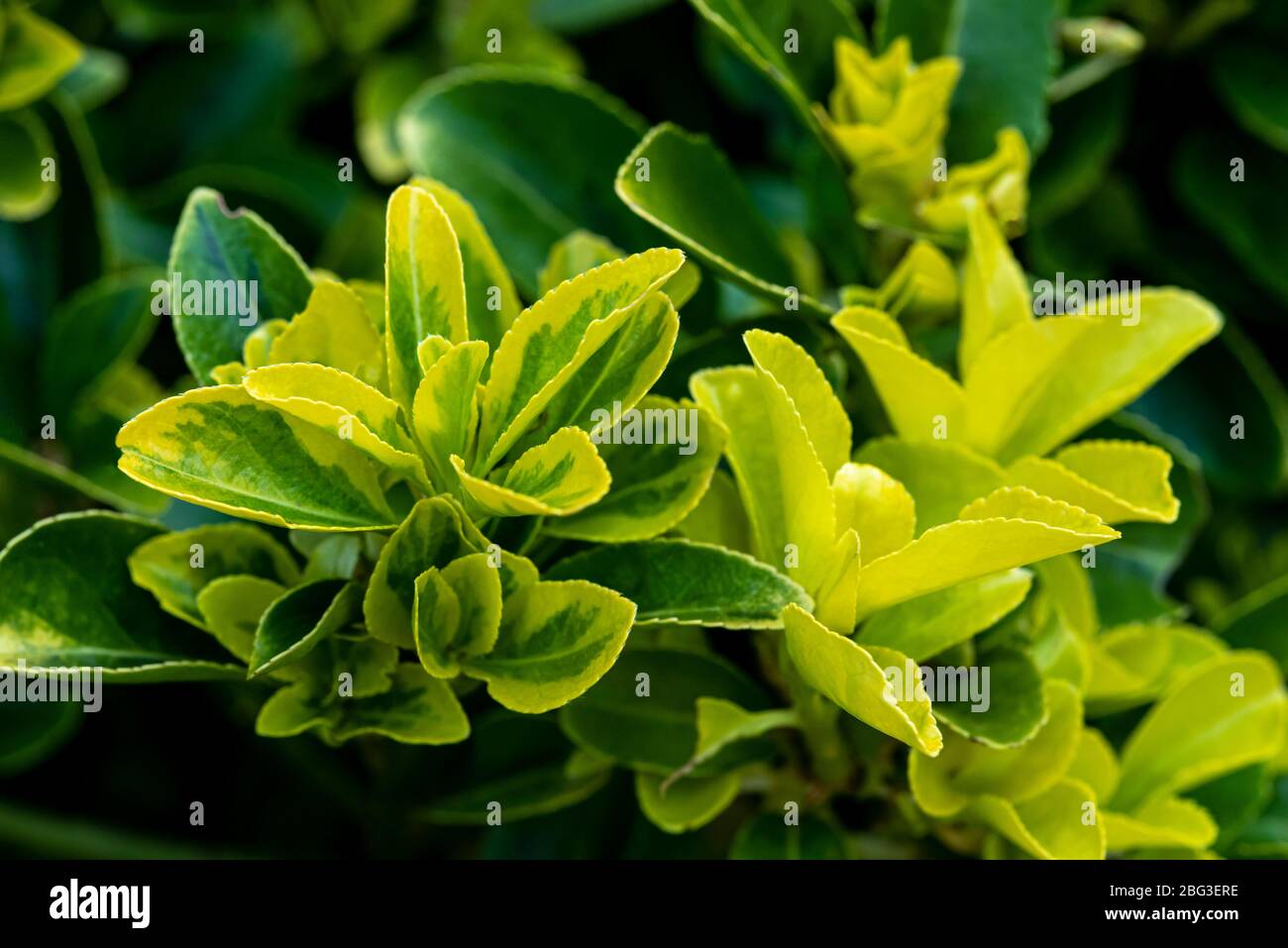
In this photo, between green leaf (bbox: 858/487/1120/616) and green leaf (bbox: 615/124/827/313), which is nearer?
green leaf (bbox: 858/487/1120/616)

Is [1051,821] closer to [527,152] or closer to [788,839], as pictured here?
[788,839]

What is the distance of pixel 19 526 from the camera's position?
1.09 metres

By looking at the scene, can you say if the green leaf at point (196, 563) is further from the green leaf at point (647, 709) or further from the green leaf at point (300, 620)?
the green leaf at point (647, 709)

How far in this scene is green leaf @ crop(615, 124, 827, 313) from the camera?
830 millimetres

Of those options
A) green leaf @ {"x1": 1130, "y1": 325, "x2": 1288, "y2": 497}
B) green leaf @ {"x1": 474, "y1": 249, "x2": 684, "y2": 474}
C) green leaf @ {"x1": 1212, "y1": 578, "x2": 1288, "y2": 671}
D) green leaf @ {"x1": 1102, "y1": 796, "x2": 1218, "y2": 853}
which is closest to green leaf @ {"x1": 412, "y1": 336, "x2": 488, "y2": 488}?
green leaf @ {"x1": 474, "y1": 249, "x2": 684, "y2": 474}

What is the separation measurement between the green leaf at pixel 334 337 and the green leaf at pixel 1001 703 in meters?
0.39

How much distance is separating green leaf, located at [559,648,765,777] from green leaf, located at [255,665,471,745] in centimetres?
12

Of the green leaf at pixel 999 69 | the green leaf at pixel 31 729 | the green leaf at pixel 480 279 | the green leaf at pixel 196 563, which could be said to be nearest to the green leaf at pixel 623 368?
the green leaf at pixel 480 279

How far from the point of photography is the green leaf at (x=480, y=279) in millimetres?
800

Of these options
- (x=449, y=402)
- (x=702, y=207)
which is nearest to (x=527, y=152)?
(x=702, y=207)

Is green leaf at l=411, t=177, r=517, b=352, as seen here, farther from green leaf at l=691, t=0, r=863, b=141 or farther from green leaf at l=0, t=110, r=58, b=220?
green leaf at l=0, t=110, r=58, b=220

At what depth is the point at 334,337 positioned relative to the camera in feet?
2.48
